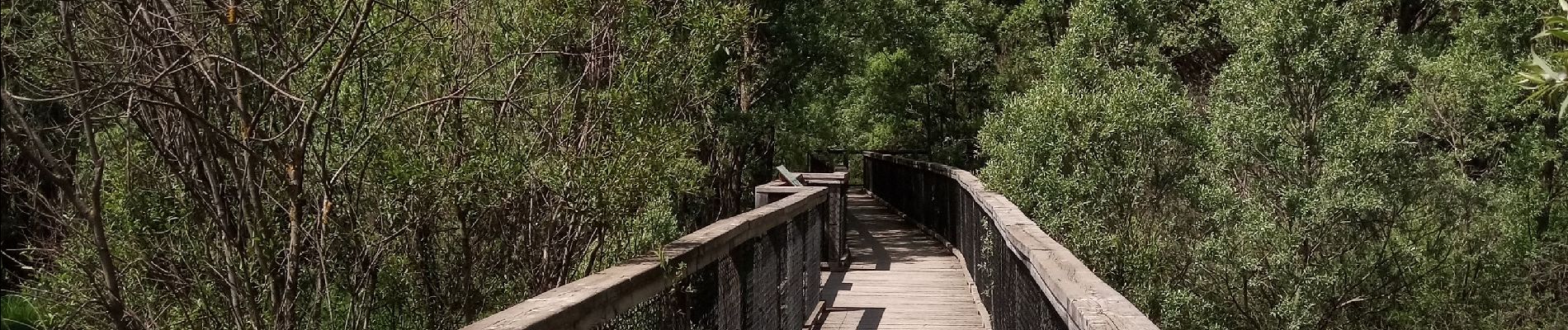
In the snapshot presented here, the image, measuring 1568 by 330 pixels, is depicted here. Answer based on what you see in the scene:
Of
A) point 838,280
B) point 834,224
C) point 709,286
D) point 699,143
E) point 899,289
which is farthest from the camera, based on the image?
point 834,224

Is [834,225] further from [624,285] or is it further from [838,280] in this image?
[624,285]

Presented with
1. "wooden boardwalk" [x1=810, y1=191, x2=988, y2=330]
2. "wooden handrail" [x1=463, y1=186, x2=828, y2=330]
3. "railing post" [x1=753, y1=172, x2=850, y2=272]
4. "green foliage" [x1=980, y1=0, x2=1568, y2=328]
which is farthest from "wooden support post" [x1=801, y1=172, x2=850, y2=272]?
"wooden handrail" [x1=463, y1=186, x2=828, y2=330]

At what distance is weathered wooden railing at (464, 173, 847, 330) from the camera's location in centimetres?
346

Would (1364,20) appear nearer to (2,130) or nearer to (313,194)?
(313,194)

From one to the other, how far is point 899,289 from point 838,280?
91 cm

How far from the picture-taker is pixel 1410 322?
16688 millimetres

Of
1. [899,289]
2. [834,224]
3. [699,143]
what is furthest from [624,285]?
[834,224]

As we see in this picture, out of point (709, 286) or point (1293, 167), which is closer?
point (709, 286)

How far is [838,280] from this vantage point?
41.7ft

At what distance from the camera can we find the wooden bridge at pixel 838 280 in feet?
12.7

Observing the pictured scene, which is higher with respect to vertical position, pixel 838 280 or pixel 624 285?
pixel 624 285

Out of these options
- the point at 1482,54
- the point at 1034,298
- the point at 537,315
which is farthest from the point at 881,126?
the point at 537,315

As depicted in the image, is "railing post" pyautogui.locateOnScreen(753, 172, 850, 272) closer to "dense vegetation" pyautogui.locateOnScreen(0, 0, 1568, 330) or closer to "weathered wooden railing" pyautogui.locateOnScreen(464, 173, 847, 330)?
"dense vegetation" pyautogui.locateOnScreen(0, 0, 1568, 330)

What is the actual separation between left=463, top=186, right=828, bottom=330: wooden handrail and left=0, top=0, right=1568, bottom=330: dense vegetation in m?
0.24
